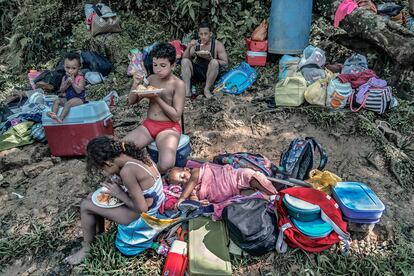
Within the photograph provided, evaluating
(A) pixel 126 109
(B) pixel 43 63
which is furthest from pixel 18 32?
(A) pixel 126 109

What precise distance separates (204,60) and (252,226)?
11.1ft

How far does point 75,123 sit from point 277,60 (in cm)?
372

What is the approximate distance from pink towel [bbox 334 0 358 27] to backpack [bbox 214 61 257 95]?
5.15 ft

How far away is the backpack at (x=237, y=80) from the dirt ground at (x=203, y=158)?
0.15m

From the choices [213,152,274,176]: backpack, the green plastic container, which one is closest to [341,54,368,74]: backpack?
[213,152,274,176]: backpack

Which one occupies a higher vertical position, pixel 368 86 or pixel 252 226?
pixel 368 86

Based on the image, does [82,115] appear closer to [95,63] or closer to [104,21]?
[95,63]

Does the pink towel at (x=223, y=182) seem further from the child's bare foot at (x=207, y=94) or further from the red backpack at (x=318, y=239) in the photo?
the child's bare foot at (x=207, y=94)

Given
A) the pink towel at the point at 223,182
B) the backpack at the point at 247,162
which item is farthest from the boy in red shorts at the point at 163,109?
the backpack at the point at 247,162

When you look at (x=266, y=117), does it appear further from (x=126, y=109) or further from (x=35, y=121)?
(x=35, y=121)

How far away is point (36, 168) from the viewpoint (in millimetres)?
4156

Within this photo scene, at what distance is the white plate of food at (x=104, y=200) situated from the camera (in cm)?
291

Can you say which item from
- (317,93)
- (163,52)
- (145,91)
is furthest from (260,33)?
(145,91)

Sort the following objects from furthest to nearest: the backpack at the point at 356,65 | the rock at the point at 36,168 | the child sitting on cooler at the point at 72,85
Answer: the backpack at the point at 356,65, the child sitting on cooler at the point at 72,85, the rock at the point at 36,168
